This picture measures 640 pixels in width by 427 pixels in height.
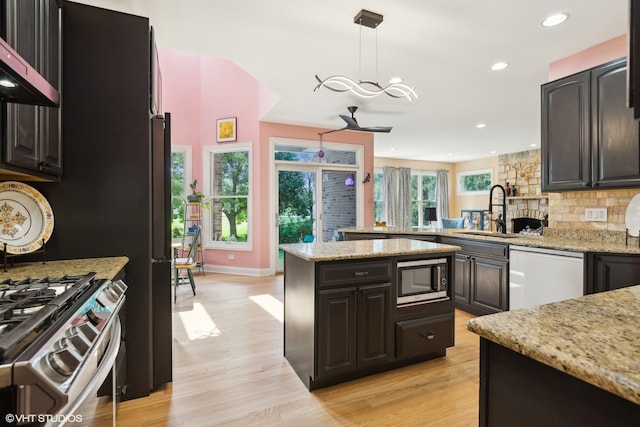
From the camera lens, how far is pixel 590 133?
2.78 metres

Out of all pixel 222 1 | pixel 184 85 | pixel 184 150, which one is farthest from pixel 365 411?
pixel 184 85

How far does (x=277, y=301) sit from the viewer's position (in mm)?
4133

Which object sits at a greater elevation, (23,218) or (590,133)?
(590,133)

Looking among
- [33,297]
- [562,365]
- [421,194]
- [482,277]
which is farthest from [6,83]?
[421,194]

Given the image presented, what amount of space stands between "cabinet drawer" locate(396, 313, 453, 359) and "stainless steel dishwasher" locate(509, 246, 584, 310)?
3.28 ft

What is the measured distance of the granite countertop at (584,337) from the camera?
0.59m

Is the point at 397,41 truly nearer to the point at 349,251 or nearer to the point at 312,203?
the point at 349,251

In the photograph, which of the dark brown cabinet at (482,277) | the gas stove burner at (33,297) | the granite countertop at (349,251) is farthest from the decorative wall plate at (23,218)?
the dark brown cabinet at (482,277)

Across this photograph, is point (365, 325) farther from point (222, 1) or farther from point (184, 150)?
point (184, 150)

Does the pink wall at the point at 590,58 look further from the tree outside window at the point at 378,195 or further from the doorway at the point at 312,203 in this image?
the tree outside window at the point at 378,195

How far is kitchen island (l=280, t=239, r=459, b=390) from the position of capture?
2051 millimetres

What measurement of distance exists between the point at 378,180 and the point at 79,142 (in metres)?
9.05

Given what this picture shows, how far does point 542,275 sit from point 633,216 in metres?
0.88

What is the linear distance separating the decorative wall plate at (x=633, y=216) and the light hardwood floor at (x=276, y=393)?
162cm
